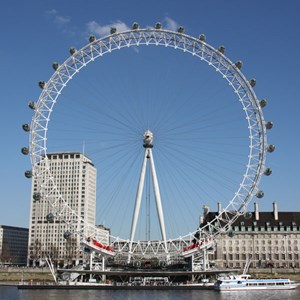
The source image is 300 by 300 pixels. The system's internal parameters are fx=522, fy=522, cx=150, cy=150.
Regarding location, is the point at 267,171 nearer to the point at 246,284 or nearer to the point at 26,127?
the point at 246,284

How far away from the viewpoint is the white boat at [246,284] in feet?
262

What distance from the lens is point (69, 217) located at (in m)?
81.8

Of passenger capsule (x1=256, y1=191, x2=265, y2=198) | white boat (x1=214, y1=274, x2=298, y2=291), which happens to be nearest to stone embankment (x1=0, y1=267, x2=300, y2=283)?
white boat (x1=214, y1=274, x2=298, y2=291)

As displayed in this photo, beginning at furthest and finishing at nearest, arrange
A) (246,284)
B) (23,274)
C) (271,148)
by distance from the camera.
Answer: (23,274) → (246,284) → (271,148)

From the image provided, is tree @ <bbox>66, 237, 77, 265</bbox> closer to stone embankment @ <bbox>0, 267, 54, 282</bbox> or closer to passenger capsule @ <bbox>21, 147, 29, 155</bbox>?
stone embankment @ <bbox>0, 267, 54, 282</bbox>

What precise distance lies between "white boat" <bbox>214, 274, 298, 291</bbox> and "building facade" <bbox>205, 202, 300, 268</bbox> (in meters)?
41.2

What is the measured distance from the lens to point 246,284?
81.8m

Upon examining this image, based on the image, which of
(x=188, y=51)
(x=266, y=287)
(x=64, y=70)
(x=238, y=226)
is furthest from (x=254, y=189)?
(x=238, y=226)

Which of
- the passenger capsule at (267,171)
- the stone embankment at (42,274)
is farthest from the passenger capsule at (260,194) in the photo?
the stone embankment at (42,274)

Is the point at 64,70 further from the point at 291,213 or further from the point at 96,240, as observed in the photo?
the point at 291,213

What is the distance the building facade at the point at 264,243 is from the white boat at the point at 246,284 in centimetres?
4120

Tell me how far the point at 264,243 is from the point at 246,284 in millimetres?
47105

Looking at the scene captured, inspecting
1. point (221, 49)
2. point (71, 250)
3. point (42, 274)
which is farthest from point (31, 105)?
point (71, 250)

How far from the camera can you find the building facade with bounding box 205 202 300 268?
126 metres
